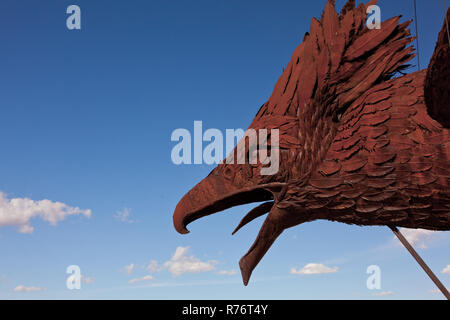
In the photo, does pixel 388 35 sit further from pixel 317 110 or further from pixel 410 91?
pixel 317 110

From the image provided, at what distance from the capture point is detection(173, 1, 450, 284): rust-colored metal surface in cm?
259

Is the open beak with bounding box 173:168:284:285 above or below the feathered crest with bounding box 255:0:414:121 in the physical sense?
below

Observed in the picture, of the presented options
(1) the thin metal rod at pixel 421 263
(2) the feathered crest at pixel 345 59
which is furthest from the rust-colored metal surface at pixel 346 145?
(1) the thin metal rod at pixel 421 263

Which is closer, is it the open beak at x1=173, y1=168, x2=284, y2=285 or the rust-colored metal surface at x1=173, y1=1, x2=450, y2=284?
the rust-colored metal surface at x1=173, y1=1, x2=450, y2=284

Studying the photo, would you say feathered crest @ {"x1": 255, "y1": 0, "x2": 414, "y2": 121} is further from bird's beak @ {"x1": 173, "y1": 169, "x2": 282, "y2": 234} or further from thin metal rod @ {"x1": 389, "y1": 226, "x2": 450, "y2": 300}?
thin metal rod @ {"x1": 389, "y1": 226, "x2": 450, "y2": 300}

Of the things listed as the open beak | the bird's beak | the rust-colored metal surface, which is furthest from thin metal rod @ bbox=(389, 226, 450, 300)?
the bird's beak

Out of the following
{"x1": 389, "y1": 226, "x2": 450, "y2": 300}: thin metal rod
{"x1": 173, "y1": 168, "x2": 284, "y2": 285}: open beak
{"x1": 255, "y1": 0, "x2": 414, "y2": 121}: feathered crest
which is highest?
{"x1": 255, "y1": 0, "x2": 414, "y2": 121}: feathered crest

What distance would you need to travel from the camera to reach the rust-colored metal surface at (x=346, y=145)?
2.59 m

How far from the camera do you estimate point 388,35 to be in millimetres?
2963

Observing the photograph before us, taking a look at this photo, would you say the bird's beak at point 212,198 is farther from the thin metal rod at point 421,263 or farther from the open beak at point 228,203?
the thin metal rod at point 421,263
